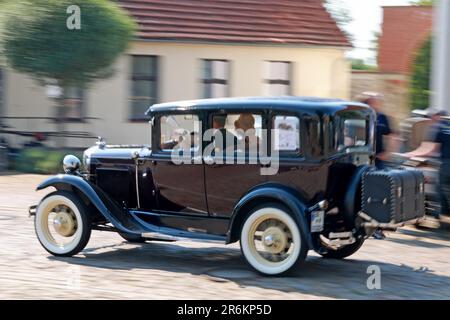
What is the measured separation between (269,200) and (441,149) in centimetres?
402

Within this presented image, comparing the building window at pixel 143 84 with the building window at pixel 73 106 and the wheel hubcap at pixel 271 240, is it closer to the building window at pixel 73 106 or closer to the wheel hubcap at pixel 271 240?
the building window at pixel 73 106

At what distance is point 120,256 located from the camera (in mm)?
8805

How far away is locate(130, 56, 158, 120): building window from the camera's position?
2091 cm

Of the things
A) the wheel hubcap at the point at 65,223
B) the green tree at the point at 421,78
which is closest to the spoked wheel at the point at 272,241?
the wheel hubcap at the point at 65,223

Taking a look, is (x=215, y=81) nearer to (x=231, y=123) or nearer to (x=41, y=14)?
(x=41, y=14)

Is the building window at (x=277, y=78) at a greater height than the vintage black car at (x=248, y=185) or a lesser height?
greater

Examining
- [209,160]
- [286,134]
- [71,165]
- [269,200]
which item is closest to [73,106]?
[71,165]

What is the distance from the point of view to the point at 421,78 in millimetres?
23312

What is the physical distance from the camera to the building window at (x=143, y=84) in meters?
20.9

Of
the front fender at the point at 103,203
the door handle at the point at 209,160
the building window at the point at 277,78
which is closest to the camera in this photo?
the door handle at the point at 209,160

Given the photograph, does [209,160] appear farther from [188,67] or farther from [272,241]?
[188,67]

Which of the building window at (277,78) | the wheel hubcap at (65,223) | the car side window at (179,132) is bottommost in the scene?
the wheel hubcap at (65,223)

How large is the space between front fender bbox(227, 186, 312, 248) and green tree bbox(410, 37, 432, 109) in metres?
16.2

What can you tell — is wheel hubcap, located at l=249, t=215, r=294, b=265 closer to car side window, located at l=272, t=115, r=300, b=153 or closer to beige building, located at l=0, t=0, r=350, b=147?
car side window, located at l=272, t=115, r=300, b=153
